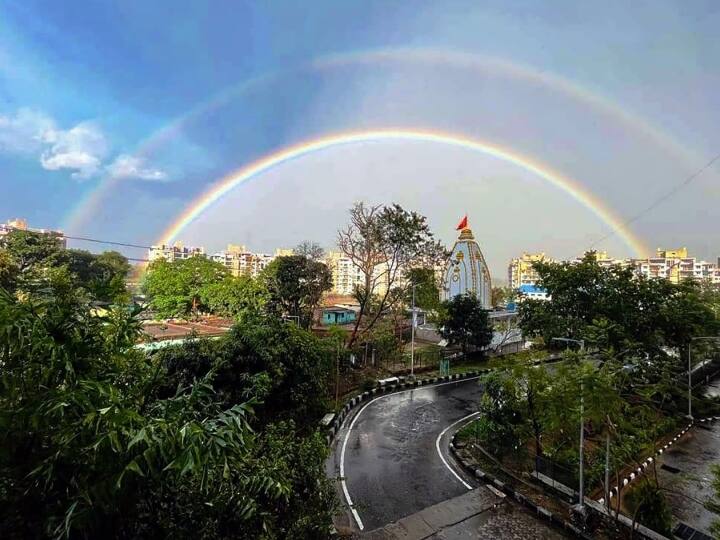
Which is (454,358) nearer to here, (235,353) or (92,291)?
(235,353)

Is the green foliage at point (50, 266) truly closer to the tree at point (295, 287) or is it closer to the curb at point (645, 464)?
the tree at point (295, 287)

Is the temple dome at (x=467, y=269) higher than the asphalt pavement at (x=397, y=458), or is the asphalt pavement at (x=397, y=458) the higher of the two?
the temple dome at (x=467, y=269)

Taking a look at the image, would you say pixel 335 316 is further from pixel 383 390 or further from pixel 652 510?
pixel 652 510

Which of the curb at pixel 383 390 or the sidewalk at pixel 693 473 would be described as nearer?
the sidewalk at pixel 693 473

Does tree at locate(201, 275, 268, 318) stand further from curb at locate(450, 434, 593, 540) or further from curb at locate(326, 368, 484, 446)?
curb at locate(450, 434, 593, 540)

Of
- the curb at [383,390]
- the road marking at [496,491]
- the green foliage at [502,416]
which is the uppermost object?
the green foliage at [502,416]

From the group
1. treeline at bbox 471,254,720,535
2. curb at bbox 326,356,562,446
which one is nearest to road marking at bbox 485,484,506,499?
treeline at bbox 471,254,720,535

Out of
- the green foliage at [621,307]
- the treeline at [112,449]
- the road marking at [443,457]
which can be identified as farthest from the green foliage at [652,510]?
the treeline at [112,449]
